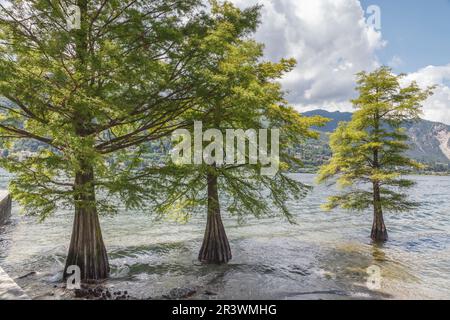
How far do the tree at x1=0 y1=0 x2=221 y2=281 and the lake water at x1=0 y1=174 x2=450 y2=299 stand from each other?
3.35 m

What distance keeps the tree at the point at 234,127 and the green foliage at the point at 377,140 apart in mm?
7955

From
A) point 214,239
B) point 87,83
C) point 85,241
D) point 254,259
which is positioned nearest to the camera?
point 87,83

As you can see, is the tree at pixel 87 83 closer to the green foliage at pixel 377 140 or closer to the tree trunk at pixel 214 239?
the tree trunk at pixel 214 239

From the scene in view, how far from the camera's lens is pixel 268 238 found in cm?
2486

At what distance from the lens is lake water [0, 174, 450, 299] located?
44.0ft

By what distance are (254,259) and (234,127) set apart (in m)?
8.31

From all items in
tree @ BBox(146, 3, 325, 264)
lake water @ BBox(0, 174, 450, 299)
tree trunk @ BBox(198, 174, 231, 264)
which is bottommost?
lake water @ BBox(0, 174, 450, 299)

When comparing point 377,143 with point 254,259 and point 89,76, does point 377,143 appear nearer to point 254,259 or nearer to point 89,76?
point 254,259

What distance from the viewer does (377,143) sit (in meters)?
22.0

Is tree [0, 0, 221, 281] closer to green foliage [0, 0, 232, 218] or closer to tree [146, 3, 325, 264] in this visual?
green foliage [0, 0, 232, 218]

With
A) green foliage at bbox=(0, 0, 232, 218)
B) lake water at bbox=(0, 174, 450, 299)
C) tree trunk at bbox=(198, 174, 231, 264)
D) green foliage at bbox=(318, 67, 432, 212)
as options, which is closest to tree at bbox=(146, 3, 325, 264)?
tree trunk at bbox=(198, 174, 231, 264)

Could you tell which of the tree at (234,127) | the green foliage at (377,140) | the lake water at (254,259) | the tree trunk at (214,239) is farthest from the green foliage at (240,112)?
the green foliage at (377,140)

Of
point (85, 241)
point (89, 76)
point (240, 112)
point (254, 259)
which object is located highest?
point (89, 76)

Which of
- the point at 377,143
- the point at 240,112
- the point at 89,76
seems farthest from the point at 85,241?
the point at 377,143
